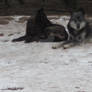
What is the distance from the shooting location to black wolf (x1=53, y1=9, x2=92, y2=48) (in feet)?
26.2

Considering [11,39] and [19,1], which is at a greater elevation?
[19,1]

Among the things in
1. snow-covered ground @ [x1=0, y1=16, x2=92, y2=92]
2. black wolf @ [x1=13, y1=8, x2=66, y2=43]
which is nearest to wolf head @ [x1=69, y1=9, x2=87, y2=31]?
snow-covered ground @ [x1=0, y1=16, x2=92, y2=92]

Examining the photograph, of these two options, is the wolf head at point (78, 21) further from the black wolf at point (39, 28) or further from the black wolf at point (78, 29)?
the black wolf at point (39, 28)

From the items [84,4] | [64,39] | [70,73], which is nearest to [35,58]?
[70,73]

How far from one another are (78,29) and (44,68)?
2317mm

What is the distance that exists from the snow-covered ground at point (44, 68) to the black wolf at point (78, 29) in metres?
0.26

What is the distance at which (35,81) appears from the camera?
5219 mm

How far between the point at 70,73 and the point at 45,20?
3.85 meters

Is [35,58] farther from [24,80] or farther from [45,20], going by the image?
[45,20]

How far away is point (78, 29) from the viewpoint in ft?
26.3

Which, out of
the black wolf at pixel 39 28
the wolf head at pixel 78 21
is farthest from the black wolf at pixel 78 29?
the black wolf at pixel 39 28

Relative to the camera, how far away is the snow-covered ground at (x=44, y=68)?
4.95 m

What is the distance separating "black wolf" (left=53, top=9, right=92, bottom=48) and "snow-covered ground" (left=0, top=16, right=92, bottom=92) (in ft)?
0.86

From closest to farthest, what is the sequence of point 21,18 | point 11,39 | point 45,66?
point 45,66 < point 11,39 < point 21,18
